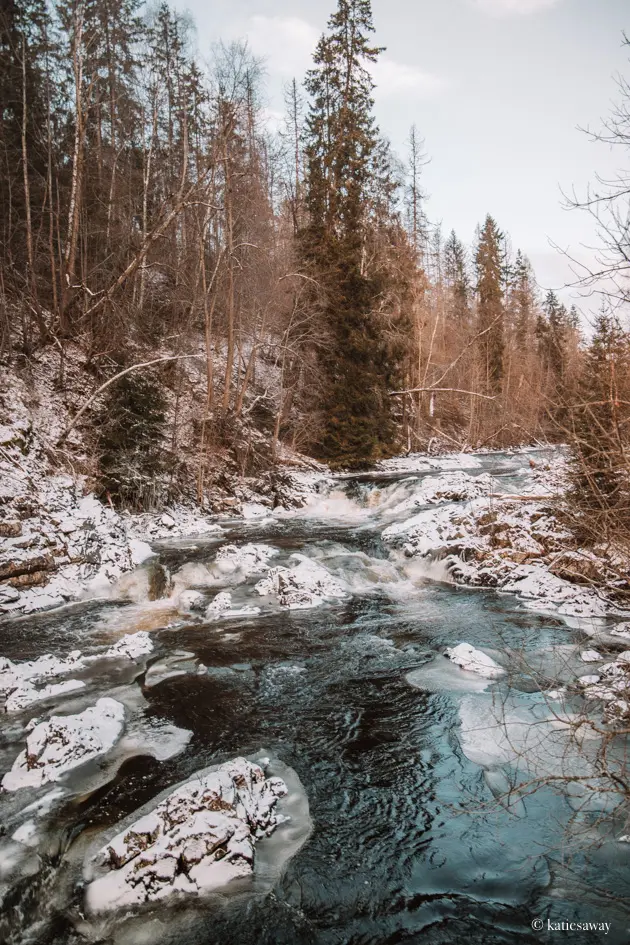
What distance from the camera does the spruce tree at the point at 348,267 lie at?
22.5 meters

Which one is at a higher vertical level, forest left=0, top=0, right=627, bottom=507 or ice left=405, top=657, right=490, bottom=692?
forest left=0, top=0, right=627, bottom=507

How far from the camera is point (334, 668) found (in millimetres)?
7043

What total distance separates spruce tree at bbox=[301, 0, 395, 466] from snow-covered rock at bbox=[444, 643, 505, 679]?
15307mm

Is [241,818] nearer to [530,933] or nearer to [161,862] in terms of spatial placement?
[161,862]

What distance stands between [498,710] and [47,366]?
49.5ft

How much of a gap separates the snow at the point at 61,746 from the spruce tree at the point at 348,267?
17.5 meters

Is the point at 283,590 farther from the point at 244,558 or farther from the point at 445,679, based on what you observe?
the point at 445,679

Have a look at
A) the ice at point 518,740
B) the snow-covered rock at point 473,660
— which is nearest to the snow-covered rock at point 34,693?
the ice at point 518,740

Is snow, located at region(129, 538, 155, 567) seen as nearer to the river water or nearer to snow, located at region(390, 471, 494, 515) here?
the river water

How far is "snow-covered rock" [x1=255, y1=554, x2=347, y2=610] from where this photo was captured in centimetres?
970

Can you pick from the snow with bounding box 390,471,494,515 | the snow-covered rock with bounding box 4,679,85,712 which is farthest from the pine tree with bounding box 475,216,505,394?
the snow-covered rock with bounding box 4,679,85,712

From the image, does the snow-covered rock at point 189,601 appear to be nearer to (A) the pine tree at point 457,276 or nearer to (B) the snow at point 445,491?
(B) the snow at point 445,491

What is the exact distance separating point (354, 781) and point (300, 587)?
213 inches

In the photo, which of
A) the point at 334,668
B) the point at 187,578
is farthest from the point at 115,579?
the point at 334,668
